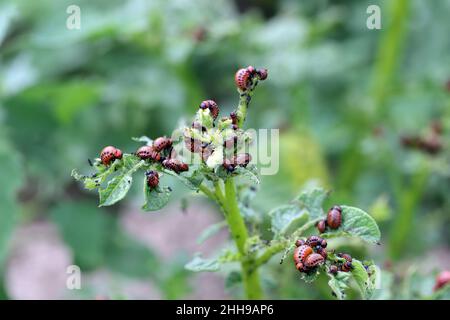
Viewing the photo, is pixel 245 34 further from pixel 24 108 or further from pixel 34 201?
pixel 34 201

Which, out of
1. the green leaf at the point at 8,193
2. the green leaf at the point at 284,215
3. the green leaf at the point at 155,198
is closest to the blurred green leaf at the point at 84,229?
the green leaf at the point at 8,193

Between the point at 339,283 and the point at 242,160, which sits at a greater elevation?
the point at 242,160

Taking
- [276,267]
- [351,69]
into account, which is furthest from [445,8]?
[276,267]

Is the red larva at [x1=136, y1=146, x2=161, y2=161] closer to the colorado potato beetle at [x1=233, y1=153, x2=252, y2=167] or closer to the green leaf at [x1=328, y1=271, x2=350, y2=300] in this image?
the colorado potato beetle at [x1=233, y1=153, x2=252, y2=167]

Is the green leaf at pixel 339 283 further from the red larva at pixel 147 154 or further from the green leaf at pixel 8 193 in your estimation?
the green leaf at pixel 8 193

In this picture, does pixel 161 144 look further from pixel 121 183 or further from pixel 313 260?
pixel 313 260

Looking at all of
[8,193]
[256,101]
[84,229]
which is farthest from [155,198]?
[256,101]

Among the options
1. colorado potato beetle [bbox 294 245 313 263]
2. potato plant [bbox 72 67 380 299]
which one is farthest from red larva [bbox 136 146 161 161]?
colorado potato beetle [bbox 294 245 313 263]
